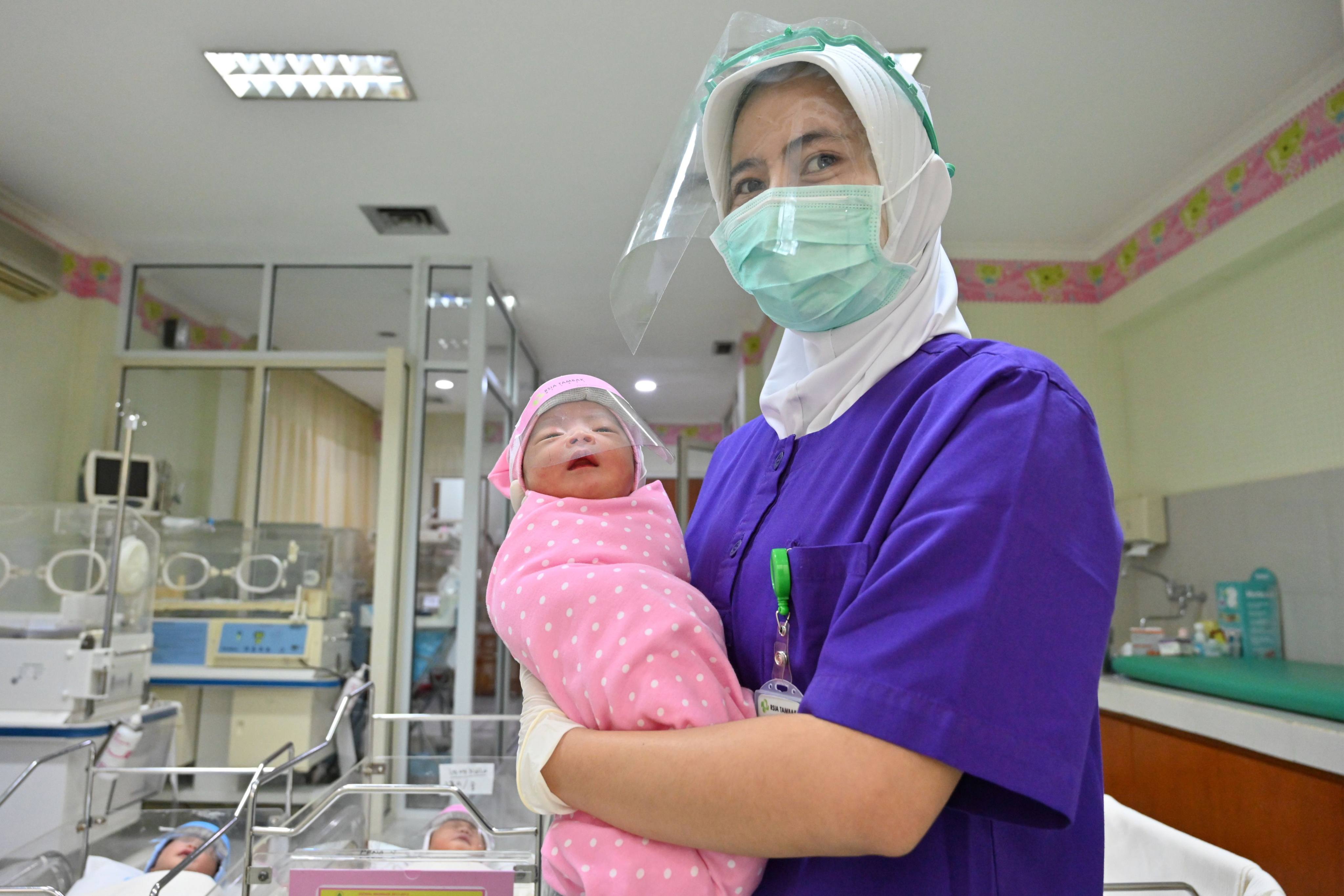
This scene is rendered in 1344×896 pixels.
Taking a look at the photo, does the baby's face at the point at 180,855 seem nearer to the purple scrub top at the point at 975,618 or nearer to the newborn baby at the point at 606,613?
the newborn baby at the point at 606,613

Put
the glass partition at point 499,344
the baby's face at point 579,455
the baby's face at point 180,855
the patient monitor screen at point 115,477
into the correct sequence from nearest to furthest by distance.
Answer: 1. the baby's face at point 579,455
2. the baby's face at point 180,855
3. the patient monitor screen at point 115,477
4. the glass partition at point 499,344

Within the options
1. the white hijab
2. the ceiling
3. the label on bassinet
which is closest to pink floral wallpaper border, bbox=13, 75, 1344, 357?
the ceiling

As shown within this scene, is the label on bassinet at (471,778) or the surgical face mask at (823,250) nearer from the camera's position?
the surgical face mask at (823,250)

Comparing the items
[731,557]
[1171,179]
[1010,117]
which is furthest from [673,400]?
[1171,179]

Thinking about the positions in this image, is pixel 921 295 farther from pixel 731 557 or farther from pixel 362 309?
pixel 362 309

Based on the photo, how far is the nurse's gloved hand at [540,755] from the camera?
2.15 feet

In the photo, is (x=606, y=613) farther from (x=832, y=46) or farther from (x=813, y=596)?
(x=832, y=46)

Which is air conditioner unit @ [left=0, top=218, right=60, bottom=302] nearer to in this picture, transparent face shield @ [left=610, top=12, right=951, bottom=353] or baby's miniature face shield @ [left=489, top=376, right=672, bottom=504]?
baby's miniature face shield @ [left=489, top=376, right=672, bottom=504]

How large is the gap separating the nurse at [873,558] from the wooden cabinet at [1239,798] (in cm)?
180

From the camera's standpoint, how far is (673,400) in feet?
4.75

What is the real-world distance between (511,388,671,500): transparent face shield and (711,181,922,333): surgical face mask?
0.27m

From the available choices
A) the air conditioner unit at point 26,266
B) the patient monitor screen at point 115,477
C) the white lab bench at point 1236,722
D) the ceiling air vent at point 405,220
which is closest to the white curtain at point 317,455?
the patient monitor screen at point 115,477

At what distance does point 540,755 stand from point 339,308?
439 centimetres

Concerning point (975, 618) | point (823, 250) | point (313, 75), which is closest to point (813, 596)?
point (975, 618)
